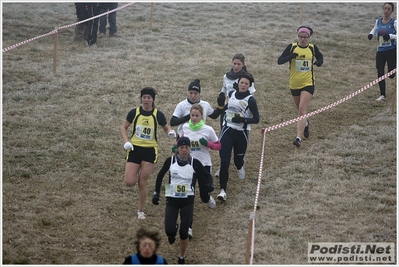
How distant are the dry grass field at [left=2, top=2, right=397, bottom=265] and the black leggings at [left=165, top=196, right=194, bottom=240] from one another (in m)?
0.57

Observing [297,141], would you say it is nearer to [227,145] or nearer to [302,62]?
[302,62]

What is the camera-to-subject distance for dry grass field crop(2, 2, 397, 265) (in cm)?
871

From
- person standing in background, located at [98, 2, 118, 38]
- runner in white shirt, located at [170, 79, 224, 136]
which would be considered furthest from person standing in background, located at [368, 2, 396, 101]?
person standing in background, located at [98, 2, 118, 38]

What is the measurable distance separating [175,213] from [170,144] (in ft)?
15.4

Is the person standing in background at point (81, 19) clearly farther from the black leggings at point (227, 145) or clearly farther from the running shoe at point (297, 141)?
the black leggings at point (227, 145)

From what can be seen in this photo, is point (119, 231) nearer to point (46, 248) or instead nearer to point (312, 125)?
point (46, 248)

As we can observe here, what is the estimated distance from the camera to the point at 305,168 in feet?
36.5

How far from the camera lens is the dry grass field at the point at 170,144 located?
8711 millimetres

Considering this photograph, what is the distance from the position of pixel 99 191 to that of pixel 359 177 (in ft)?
14.0

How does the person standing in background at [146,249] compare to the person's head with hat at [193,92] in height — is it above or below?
below

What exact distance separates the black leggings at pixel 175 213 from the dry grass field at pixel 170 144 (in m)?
0.57

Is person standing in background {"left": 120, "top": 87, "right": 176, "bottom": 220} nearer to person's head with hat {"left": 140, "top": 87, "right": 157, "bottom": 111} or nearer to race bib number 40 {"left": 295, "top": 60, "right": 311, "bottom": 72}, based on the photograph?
person's head with hat {"left": 140, "top": 87, "right": 157, "bottom": 111}

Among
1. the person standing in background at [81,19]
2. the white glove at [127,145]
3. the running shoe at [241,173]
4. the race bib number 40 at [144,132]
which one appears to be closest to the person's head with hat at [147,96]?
the race bib number 40 at [144,132]

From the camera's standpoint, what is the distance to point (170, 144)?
41.5 ft
